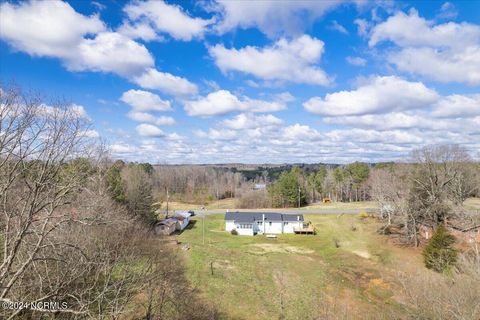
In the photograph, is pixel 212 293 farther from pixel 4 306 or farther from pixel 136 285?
pixel 4 306

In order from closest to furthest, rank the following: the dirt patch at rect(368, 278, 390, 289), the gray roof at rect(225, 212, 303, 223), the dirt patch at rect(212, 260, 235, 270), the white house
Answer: the dirt patch at rect(368, 278, 390, 289)
the dirt patch at rect(212, 260, 235, 270)
the gray roof at rect(225, 212, 303, 223)
the white house

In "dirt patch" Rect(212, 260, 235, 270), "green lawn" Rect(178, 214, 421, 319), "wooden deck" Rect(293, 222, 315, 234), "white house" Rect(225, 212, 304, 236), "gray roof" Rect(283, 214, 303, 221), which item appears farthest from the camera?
"gray roof" Rect(283, 214, 303, 221)

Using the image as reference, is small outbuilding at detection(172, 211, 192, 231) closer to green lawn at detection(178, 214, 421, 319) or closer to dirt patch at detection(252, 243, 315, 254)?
green lawn at detection(178, 214, 421, 319)

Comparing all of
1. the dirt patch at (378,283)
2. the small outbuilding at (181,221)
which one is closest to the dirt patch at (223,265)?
the dirt patch at (378,283)

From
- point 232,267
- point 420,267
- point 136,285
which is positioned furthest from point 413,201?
point 136,285

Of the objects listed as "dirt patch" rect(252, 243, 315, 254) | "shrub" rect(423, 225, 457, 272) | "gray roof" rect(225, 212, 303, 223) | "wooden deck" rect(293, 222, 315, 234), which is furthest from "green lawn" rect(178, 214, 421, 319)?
"gray roof" rect(225, 212, 303, 223)

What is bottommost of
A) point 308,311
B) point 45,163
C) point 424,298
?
point 308,311

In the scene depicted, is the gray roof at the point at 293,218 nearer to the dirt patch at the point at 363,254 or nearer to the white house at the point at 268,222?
the white house at the point at 268,222
